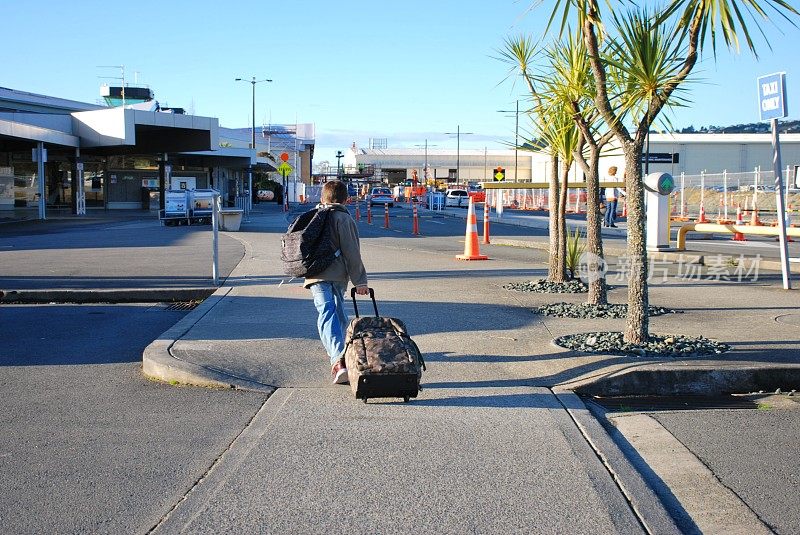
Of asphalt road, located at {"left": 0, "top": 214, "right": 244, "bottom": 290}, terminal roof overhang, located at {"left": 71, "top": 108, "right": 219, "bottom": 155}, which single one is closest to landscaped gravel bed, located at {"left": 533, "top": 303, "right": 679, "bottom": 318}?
asphalt road, located at {"left": 0, "top": 214, "right": 244, "bottom": 290}

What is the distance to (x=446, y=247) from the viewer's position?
877 inches

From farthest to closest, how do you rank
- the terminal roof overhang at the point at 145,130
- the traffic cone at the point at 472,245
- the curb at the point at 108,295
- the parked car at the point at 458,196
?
1. the parked car at the point at 458,196
2. the terminal roof overhang at the point at 145,130
3. the traffic cone at the point at 472,245
4. the curb at the point at 108,295

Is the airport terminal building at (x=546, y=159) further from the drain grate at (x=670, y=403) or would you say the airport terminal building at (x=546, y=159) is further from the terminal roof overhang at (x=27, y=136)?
the drain grate at (x=670, y=403)

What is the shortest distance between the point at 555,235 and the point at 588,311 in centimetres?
Answer: 258

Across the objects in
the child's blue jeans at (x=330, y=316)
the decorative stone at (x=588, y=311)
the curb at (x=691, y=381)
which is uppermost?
the child's blue jeans at (x=330, y=316)

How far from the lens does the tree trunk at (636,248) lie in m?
8.13

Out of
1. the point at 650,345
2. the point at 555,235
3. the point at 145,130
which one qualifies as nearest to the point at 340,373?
the point at 650,345

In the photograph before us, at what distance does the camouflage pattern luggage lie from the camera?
6309mm

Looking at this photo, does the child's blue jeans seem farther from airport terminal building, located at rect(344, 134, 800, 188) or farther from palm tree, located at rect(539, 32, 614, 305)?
airport terminal building, located at rect(344, 134, 800, 188)

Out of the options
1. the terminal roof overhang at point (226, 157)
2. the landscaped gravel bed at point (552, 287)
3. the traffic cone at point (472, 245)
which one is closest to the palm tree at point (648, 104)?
the landscaped gravel bed at point (552, 287)

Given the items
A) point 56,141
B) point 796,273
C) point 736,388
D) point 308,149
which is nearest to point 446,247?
point 796,273

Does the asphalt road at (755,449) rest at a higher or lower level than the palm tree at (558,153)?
lower

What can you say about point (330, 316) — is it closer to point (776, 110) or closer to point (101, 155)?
point (776, 110)

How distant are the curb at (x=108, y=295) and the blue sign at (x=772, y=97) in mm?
8261
